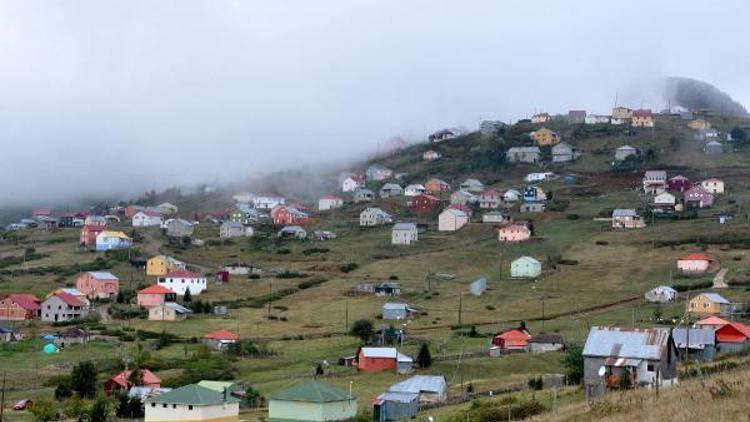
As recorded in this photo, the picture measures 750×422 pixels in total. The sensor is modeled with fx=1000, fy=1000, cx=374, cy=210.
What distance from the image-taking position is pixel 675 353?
3766cm

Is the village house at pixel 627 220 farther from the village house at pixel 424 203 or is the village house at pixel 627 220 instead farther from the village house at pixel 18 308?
the village house at pixel 18 308

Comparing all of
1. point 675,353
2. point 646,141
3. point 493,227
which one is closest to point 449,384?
point 675,353

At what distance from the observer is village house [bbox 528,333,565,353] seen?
180ft

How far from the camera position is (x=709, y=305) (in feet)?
206

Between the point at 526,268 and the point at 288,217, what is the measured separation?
44.0 m

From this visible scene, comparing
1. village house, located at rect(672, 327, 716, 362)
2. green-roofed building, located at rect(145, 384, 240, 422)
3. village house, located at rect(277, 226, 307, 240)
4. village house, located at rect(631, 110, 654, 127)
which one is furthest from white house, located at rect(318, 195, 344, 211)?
green-roofed building, located at rect(145, 384, 240, 422)

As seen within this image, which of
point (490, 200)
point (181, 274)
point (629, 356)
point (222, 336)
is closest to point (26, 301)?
point (181, 274)

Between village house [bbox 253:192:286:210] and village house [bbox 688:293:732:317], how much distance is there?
8175 cm

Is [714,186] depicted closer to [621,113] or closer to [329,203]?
[329,203]

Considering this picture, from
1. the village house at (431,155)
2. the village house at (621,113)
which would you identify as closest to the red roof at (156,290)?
the village house at (431,155)

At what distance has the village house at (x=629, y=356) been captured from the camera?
35.8 m

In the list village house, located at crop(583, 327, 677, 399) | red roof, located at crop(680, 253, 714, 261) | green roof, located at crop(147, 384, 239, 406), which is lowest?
green roof, located at crop(147, 384, 239, 406)

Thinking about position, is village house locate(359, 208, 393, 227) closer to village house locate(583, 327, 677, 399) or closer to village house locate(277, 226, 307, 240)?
village house locate(277, 226, 307, 240)

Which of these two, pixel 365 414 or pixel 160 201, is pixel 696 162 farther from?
pixel 365 414
